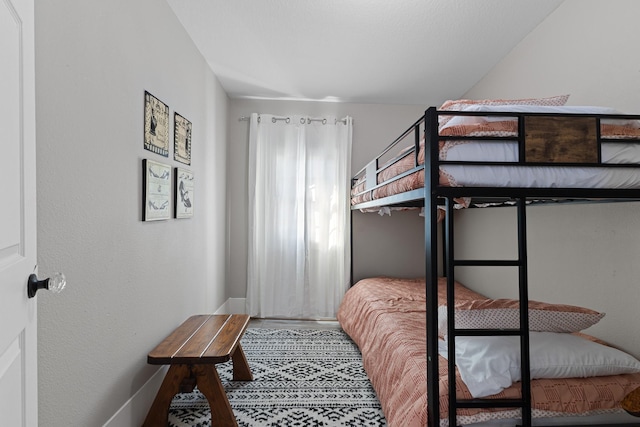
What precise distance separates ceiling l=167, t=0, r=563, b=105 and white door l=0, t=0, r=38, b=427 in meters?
1.83

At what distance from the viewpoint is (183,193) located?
8.89ft

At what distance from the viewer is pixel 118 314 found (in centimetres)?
182

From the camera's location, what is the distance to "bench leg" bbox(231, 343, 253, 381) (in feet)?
8.69

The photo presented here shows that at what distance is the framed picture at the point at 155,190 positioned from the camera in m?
2.08

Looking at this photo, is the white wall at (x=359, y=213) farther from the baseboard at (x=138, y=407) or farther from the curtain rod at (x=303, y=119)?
the baseboard at (x=138, y=407)

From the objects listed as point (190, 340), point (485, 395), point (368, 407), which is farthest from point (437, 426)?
point (190, 340)

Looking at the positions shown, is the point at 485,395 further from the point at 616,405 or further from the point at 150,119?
the point at 150,119

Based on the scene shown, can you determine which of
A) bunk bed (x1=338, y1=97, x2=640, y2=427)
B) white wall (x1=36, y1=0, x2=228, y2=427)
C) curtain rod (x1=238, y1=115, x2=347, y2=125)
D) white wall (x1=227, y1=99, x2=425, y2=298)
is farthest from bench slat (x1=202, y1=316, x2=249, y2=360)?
curtain rod (x1=238, y1=115, x2=347, y2=125)

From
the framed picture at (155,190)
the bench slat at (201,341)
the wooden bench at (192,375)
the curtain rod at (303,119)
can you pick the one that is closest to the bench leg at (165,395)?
the wooden bench at (192,375)

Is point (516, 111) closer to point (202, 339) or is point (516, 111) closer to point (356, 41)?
point (356, 41)

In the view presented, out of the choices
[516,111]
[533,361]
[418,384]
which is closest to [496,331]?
[533,361]

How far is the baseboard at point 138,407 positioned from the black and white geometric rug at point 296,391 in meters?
0.16

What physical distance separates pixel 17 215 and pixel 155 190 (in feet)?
4.62

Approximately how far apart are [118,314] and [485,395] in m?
1.67
